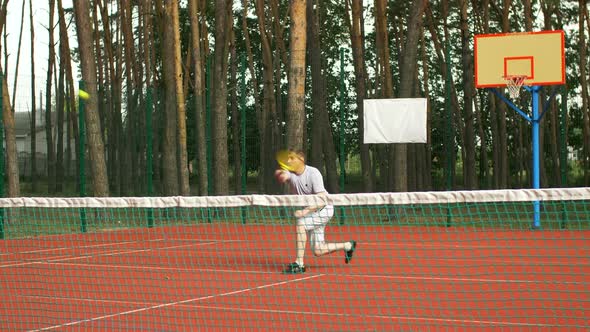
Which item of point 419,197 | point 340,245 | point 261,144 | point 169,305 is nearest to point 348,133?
point 261,144

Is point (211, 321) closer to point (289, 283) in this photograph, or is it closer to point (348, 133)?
point (289, 283)

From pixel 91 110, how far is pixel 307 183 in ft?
33.6

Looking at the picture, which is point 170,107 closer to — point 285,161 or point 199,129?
point 199,129

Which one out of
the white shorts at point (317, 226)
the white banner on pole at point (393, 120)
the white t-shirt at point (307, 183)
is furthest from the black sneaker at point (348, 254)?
the white banner on pole at point (393, 120)

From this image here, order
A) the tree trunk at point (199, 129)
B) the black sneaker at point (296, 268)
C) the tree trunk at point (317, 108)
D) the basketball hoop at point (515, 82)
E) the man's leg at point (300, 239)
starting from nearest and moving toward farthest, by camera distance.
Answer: the man's leg at point (300, 239), the black sneaker at point (296, 268), the basketball hoop at point (515, 82), the tree trunk at point (199, 129), the tree trunk at point (317, 108)

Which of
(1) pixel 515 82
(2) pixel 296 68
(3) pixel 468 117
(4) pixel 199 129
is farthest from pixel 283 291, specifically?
(3) pixel 468 117

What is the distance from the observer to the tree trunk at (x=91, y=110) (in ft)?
64.7

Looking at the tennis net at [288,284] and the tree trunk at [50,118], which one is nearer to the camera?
the tennis net at [288,284]

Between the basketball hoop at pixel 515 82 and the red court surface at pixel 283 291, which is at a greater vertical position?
the basketball hoop at pixel 515 82

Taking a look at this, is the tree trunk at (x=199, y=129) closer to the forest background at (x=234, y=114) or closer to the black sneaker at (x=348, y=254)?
the forest background at (x=234, y=114)

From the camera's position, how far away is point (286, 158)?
1068cm

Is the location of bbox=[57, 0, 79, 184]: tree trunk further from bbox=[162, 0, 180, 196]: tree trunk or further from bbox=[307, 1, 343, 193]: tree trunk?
bbox=[307, 1, 343, 193]: tree trunk

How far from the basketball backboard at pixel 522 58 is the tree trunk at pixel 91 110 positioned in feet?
26.6

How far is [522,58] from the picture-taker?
62.6 feet
